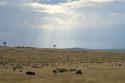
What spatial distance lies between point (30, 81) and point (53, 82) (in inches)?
85.2

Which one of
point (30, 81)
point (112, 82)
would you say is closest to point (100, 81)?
point (112, 82)

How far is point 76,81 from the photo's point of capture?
30.1m

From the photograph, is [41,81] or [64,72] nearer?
[41,81]

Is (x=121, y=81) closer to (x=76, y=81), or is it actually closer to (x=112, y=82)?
(x=112, y=82)

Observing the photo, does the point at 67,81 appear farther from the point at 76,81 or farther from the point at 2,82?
the point at 2,82

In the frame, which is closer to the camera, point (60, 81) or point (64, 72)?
point (60, 81)

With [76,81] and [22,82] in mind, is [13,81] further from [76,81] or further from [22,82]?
[76,81]

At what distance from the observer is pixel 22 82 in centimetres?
3006

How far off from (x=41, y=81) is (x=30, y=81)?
38.2 inches

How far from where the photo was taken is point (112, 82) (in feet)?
99.1

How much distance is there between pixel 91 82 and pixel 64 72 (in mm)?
11063

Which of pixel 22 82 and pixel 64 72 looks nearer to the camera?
pixel 22 82

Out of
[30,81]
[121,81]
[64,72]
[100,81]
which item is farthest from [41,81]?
[64,72]

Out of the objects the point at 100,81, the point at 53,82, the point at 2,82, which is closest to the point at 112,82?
the point at 100,81
